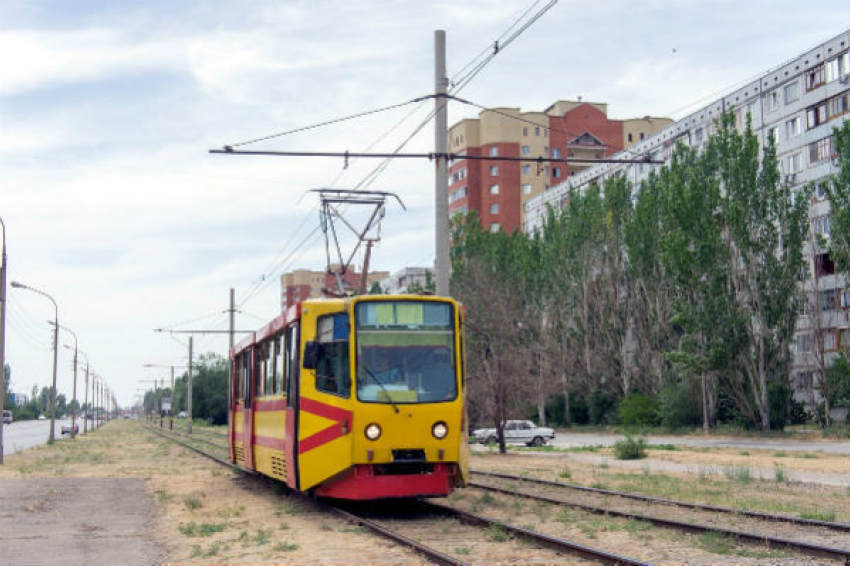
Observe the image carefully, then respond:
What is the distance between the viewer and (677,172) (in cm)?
5347

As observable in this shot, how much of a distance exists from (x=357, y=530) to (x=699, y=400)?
43.7 m

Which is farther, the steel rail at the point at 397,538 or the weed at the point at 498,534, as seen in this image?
the weed at the point at 498,534

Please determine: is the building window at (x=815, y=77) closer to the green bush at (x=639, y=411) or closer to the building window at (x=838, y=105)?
the building window at (x=838, y=105)

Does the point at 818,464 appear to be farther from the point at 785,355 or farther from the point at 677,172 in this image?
the point at 677,172

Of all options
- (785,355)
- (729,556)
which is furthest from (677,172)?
(729,556)

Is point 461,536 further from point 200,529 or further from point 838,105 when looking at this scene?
point 838,105

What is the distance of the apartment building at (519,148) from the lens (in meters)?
104

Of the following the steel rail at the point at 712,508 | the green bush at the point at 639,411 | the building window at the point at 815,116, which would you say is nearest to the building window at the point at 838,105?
the building window at the point at 815,116

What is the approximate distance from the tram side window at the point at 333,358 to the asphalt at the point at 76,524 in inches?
123

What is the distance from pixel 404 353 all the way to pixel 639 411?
45.3 m

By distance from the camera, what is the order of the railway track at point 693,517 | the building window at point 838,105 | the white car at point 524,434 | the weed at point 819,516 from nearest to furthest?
1. the railway track at point 693,517
2. the weed at point 819,516
3. the white car at point 524,434
4. the building window at point 838,105

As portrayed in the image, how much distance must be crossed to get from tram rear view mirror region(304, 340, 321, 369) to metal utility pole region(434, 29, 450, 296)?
618 centimetres

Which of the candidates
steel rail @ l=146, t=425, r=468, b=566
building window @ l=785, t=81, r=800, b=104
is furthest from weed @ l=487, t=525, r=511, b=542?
building window @ l=785, t=81, r=800, b=104

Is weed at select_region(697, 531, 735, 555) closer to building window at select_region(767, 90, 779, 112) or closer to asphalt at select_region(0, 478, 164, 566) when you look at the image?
asphalt at select_region(0, 478, 164, 566)
